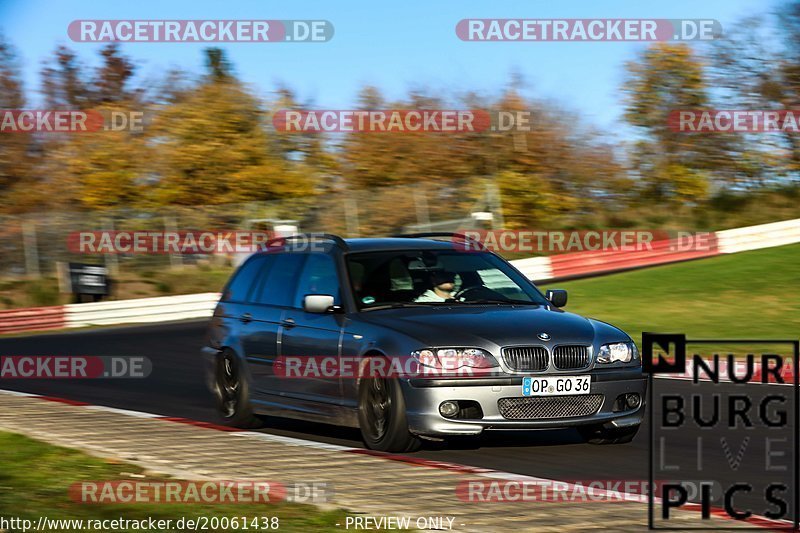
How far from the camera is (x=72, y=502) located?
7281 millimetres

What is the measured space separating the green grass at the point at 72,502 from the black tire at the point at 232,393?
91.8 inches

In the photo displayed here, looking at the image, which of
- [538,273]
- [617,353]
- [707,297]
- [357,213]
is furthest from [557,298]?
[357,213]

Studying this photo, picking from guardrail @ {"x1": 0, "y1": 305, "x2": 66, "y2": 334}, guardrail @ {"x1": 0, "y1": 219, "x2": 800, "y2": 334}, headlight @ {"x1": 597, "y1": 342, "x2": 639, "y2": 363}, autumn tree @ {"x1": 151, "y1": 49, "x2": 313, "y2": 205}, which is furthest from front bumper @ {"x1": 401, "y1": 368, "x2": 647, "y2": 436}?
autumn tree @ {"x1": 151, "y1": 49, "x2": 313, "y2": 205}

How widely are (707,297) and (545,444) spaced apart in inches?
632

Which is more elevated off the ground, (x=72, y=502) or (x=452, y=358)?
(x=452, y=358)

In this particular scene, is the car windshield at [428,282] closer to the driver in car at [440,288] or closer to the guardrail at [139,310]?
the driver in car at [440,288]

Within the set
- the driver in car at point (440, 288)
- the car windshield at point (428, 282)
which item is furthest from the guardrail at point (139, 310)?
the driver in car at point (440, 288)

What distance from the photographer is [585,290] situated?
28406 mm

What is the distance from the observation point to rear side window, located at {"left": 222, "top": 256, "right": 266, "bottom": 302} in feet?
39.5

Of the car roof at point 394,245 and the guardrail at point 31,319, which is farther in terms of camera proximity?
the guardrail at point 31,319

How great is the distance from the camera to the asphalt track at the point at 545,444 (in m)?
8.61

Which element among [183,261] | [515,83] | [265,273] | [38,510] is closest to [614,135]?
[515,83]

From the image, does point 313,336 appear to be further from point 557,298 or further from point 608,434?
point 608,434

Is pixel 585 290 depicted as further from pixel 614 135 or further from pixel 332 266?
pixel 614 135
